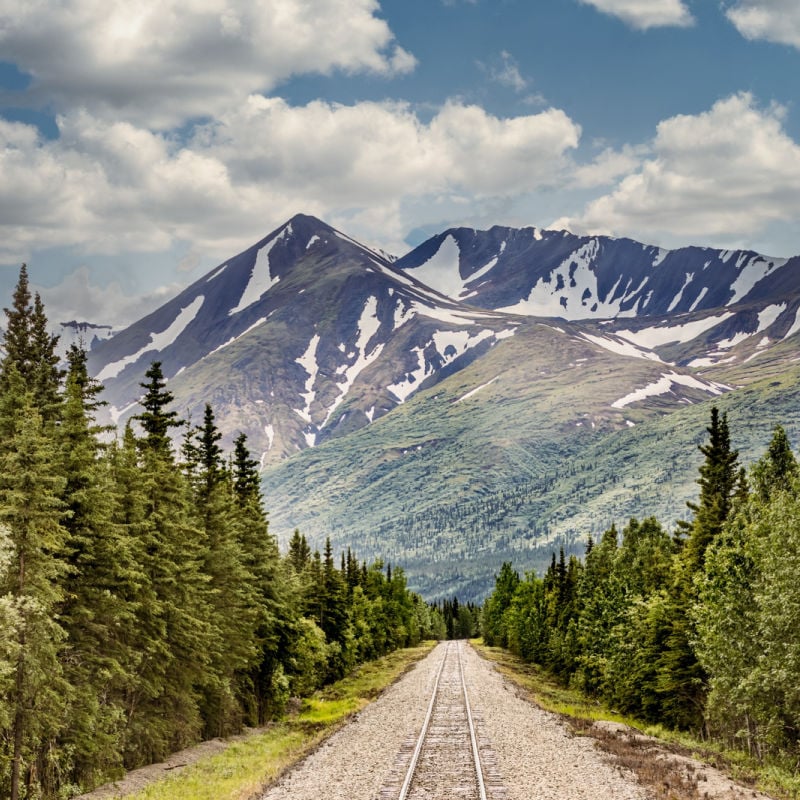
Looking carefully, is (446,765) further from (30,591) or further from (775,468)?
(775,468)

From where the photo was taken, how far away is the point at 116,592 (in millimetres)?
34344

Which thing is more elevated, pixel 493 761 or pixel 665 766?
pixel 493 761

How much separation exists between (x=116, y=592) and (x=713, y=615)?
95.7ft

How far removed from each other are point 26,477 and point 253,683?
1179 inches

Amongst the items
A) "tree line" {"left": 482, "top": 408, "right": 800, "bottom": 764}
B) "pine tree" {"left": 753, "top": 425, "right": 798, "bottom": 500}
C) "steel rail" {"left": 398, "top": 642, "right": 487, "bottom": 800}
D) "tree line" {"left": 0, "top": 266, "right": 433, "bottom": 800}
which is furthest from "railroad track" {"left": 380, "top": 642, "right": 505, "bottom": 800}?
"pine tree" {"left": 753, "top": 425, "right": 798, "bottom": 500}

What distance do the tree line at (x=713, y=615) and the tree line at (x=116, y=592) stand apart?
899 inches

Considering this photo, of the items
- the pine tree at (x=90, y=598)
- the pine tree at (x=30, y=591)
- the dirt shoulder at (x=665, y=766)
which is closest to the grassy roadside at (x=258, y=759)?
the pine tree at (x=90, y=598)

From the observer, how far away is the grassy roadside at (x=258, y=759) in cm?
2828

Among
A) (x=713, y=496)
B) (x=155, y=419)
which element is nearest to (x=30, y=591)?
(x=155, y=419)

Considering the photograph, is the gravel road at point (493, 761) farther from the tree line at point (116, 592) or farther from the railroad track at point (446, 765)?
the tree line at point (116, 592)

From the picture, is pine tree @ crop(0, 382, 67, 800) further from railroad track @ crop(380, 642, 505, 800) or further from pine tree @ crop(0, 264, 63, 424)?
pine tree @ crop(0, 264, 63, 424)

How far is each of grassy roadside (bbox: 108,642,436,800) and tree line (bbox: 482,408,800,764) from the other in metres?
18.0

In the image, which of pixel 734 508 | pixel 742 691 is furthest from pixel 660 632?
pixel 742 691

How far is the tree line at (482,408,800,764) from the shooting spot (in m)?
39.6
